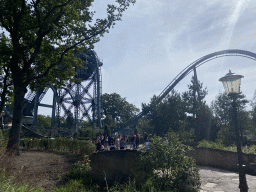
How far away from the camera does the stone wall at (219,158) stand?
9.69 m

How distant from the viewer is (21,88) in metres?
12.3

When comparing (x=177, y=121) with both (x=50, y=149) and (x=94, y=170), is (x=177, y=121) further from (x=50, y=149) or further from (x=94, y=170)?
(x=94, y=170)

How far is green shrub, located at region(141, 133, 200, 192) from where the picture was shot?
18.1ft

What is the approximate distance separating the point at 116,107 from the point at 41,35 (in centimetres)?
6466

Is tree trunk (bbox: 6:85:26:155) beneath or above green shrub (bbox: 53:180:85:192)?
above

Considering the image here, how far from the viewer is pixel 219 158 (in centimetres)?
1088

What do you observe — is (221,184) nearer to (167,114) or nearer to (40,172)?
(40,172)

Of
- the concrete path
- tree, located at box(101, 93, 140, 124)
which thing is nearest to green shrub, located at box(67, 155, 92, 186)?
the concrete path

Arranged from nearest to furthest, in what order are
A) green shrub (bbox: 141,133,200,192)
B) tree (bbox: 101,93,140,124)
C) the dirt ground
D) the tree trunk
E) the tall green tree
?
green shrub (bbox: 141,133,200,192) → the dirt ground → the tree trunk → the tall green tree → tree (bbox: 101,93,140,124)

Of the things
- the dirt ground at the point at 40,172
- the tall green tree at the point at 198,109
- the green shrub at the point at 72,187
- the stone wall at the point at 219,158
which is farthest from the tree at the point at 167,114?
the green shrub at the point at 72,187

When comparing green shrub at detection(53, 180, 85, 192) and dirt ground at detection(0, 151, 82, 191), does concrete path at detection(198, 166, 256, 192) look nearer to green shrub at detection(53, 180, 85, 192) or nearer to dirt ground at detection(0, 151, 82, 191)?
green shrub at detection(53, 180, 85, 192)

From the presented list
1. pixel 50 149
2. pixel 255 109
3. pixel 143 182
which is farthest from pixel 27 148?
pixel 255 109

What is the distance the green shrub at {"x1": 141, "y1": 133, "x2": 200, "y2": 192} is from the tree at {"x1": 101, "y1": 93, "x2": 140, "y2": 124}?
70.1 meters

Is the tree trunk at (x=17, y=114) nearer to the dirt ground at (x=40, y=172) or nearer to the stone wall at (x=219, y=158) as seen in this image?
the dirt ground at (x=40, y=172)
